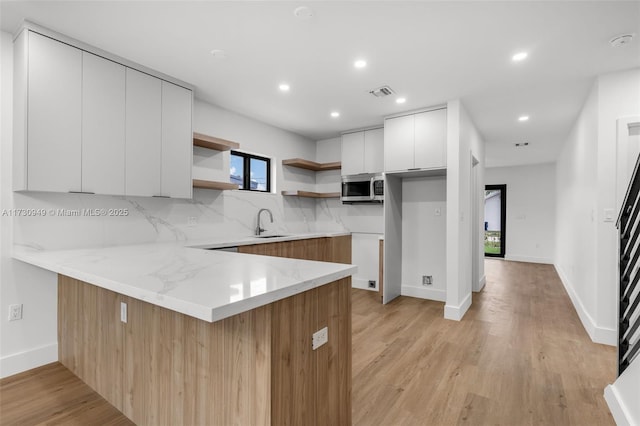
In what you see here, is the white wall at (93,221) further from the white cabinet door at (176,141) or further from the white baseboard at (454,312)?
the white baseboard at (454,312)

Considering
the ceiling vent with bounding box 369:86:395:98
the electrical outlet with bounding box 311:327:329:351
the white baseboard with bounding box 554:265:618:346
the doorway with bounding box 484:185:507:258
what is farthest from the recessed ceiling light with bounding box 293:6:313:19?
the doorway with bounding box 484:185:507:258

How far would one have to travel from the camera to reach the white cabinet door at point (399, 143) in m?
4.00

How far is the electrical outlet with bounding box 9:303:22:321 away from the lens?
2.32m

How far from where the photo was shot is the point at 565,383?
2.23 meters

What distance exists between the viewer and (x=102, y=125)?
2.54m

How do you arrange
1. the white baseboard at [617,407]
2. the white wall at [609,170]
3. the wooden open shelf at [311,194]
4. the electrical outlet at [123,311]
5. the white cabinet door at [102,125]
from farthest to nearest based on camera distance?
1. the wooden open shelf at [311,194]
2. the white wall at [609,170]
3. the white cabinet door at [102,125]
4. the electrical outlet at [123,311]
5. the white baseboard at [617,407]

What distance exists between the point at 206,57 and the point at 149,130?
854mm

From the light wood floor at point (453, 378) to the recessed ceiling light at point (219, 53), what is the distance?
2684mm

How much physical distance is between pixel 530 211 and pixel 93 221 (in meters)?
8.99

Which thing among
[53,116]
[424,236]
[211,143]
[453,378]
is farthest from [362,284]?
[53,116]

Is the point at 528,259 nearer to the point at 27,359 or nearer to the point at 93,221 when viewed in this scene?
the point at 93,221

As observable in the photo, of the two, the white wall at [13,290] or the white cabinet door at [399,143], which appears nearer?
the white wall at [13,290]

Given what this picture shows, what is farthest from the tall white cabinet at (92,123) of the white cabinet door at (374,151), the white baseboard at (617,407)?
the white baseboard at (617,407)

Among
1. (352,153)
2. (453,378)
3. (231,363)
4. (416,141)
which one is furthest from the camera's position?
(352,153)
